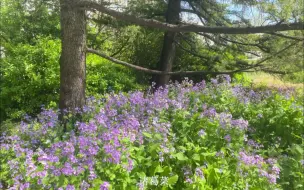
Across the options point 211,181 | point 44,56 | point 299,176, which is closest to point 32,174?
point 211,181

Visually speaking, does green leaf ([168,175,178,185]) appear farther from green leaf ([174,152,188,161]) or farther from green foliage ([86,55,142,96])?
green foliage ([86,55,142,96])

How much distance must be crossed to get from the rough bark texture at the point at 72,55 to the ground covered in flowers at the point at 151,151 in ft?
0.59

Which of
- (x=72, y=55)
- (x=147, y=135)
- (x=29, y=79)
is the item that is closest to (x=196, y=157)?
(x=147, y=135)

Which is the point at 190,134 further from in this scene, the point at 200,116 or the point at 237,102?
the point at 237,102

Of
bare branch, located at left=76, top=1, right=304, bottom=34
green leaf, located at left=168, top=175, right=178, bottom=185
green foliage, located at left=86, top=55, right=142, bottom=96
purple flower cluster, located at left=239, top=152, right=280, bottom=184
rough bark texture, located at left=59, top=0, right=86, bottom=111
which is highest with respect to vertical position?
bare branch, located at left=76, top=1, right=304, bottom=34

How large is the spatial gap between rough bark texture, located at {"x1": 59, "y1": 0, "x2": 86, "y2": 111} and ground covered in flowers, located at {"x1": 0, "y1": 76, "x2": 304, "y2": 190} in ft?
0.59

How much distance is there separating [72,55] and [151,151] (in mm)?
1645

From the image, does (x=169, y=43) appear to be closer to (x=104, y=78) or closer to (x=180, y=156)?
(x=104, y=78)

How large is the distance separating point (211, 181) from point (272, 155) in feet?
3.79

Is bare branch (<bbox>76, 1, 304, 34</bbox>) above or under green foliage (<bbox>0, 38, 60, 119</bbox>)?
above

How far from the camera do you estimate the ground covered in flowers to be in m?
2.38

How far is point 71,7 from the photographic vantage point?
374cm

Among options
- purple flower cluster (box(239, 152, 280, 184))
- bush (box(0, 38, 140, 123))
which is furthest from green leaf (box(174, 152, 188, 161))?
bush (box(0, 38, 140, 123))

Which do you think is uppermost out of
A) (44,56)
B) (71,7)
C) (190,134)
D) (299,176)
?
(71,7)
